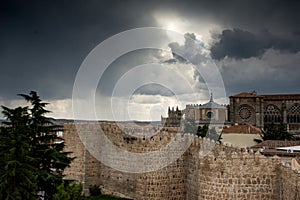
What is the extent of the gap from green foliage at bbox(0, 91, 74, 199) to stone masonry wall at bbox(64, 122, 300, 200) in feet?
12.9

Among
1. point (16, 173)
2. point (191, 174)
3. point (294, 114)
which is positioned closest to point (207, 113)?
point (294, 114)

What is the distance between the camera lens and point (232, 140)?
59.3 m

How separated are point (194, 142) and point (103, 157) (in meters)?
6.63

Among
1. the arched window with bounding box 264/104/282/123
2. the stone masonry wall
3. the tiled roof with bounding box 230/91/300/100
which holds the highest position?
the tiled roof with bounding box 230/91/300/100

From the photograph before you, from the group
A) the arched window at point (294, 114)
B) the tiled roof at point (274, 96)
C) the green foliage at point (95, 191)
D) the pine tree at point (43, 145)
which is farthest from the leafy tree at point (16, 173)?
the arched window at point (294, 114)

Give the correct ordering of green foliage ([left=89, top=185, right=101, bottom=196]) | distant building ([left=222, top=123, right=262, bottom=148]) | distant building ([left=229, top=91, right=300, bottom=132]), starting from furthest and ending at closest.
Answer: distant building ([left=229, top=91, right=300, bottom=132])
distant building ([left=222, top=123, right=262, bottom=148])
green foliage ([left=89, top=185, right=101, bottom=196])

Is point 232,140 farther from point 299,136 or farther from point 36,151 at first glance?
point 36,151

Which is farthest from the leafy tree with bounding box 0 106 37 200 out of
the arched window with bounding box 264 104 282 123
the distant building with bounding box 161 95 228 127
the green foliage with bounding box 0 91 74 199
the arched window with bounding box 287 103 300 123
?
the arched window with bounding box 287 103 300 123

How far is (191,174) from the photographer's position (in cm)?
1681

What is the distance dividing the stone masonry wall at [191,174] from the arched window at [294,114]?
7573 cm

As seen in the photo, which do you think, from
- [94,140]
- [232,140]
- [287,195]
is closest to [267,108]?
[232,140]

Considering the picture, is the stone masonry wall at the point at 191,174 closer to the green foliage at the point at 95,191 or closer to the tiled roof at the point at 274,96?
the green foliage at the point at 95,191

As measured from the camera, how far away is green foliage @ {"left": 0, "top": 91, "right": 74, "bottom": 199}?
41.8 feet

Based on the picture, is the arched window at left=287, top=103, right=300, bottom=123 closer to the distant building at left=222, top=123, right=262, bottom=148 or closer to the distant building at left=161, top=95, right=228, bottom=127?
the distant building at left=161, top=95, right=228, bottom=127
